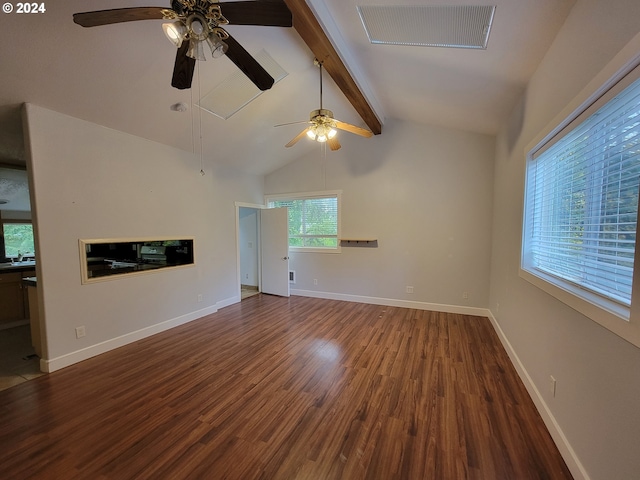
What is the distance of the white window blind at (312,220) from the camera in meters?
5.14

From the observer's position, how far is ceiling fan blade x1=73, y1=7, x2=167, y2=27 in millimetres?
1327

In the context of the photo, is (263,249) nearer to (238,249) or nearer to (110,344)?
(238,249)

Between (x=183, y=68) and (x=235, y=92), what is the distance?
4.91ft

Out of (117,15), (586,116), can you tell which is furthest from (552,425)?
(117,15)

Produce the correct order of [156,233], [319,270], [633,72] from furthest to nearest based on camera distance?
1. [319,270]
2. [156,233]
3. [633,72]

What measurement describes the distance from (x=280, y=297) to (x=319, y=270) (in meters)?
1.02

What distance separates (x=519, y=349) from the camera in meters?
2.56

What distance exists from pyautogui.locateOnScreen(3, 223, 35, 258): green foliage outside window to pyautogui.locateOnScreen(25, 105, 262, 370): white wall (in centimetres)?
259

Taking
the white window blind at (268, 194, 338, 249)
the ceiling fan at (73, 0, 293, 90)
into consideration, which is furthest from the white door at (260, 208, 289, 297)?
the ceiling fan at (73, 0, 293, 90)

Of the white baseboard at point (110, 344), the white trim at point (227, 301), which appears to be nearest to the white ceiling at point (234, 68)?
the white baseboard at point (110, 344)

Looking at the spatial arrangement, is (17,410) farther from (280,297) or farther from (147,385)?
(280,297)

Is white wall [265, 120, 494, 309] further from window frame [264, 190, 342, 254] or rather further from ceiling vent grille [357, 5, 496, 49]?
ceiling vent grille [357, 5, 496, 49]

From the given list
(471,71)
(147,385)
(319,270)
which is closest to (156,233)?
(147,385)

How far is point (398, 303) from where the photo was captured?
4.62 meters
